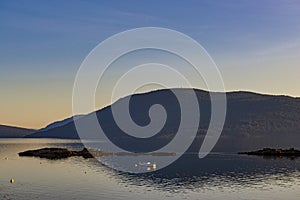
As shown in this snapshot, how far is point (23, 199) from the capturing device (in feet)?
258

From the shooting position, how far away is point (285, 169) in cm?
14675

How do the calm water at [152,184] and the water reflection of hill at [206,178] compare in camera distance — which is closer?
the calm water at [152,184]

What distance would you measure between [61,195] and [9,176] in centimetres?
4007

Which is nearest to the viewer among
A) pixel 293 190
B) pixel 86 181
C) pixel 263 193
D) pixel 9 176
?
pixel 263 193

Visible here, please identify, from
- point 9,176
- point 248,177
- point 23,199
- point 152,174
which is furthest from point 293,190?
point 9,176

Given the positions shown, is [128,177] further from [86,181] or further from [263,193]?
[263,193]

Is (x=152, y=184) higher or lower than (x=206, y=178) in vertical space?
lower

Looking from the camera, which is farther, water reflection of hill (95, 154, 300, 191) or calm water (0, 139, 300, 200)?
water reflection of hill (95, 154, 300, 191)

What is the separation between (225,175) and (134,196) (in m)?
49.5

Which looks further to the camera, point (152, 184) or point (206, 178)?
point (206, 178)

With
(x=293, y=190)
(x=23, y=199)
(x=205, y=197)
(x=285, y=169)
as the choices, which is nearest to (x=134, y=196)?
(x=205, y=197)

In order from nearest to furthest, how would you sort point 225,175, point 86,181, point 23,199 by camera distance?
point 23,199 → point 86,181 → point 225,175

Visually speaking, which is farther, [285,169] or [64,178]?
[285,169]

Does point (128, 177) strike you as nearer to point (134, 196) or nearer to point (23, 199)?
point (134, 196)
